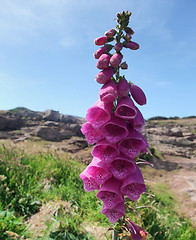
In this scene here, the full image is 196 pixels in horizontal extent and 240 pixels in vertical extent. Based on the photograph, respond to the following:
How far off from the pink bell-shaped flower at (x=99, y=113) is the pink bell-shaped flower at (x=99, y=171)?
0.34 meters

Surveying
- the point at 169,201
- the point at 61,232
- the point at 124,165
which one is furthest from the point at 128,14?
the point at 169,201

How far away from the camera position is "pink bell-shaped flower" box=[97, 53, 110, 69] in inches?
74.9

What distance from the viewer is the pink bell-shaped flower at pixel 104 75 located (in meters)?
1.87

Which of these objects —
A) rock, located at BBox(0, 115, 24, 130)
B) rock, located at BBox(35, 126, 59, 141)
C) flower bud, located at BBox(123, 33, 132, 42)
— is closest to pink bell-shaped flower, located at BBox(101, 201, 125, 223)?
flower bud, located at BBox(123, 33, 132, 42)

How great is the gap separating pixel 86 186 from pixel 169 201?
21.9ft

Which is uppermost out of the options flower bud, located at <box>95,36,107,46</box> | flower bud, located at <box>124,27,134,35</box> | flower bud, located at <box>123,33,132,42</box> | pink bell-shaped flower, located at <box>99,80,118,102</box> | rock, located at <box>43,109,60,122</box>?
rock, located at <box>43,109,60,122</box>

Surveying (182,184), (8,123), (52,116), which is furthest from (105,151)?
(52,116)

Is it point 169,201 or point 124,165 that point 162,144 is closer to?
point 169,201

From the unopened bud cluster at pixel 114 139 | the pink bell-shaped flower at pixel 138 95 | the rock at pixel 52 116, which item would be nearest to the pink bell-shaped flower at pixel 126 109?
the unopened bud cluster at pixel 114 139

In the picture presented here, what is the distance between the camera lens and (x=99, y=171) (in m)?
1.83

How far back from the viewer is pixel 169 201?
7461mm

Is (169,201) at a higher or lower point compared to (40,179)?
lower

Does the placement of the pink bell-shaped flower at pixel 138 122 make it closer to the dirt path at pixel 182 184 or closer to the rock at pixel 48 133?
the dirt path at pixel 182 184

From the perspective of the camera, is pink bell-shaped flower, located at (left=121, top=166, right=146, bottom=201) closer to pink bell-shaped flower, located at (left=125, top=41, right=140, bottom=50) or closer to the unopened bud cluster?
the unopened bud cluster
